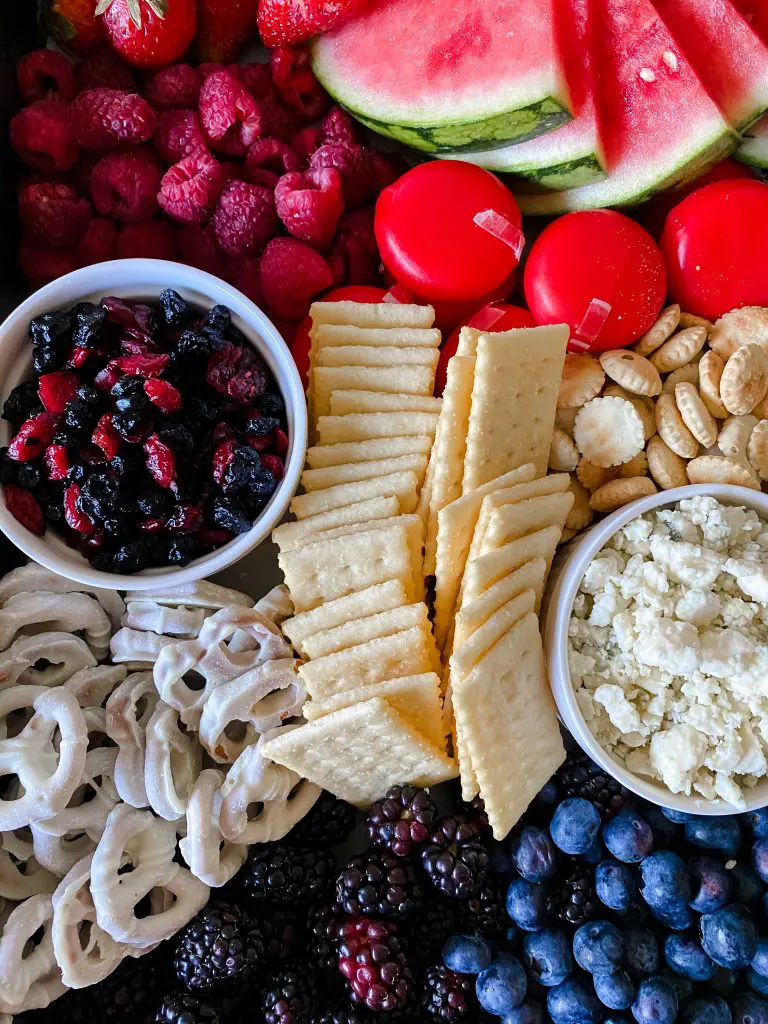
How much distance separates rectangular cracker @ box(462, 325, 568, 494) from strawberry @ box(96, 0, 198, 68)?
0.70 metres

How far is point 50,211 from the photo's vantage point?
1417mm

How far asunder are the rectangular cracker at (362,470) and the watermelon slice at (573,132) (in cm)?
49

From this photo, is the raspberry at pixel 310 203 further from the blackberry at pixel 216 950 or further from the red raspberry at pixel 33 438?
the blackberry at pixel 216 950

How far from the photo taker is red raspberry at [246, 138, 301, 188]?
1.48 meters

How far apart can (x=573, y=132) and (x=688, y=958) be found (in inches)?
47.3

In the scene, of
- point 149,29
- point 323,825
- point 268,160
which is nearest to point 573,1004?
point 323,825

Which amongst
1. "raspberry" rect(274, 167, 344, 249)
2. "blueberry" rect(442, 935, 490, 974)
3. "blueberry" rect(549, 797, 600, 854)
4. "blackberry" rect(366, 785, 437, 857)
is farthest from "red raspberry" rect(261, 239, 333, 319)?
"blueberry" rect(442, 935, 490, 974)

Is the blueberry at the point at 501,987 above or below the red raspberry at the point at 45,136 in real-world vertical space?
below

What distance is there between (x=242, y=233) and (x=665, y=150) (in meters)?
0.65

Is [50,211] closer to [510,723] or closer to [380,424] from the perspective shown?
[380,424]

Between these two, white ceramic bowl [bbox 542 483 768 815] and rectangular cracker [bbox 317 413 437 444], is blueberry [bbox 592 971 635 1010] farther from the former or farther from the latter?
rectangular cracker [bbox 317 413 437 444]

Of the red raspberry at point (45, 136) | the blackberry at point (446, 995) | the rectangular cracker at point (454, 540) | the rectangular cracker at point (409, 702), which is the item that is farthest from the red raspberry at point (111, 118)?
the blackberry at point (446, 995)

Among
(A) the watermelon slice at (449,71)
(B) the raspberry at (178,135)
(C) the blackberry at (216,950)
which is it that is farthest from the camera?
(B) the raspberry at (178,135)

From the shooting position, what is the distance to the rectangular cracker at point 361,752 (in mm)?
1242
